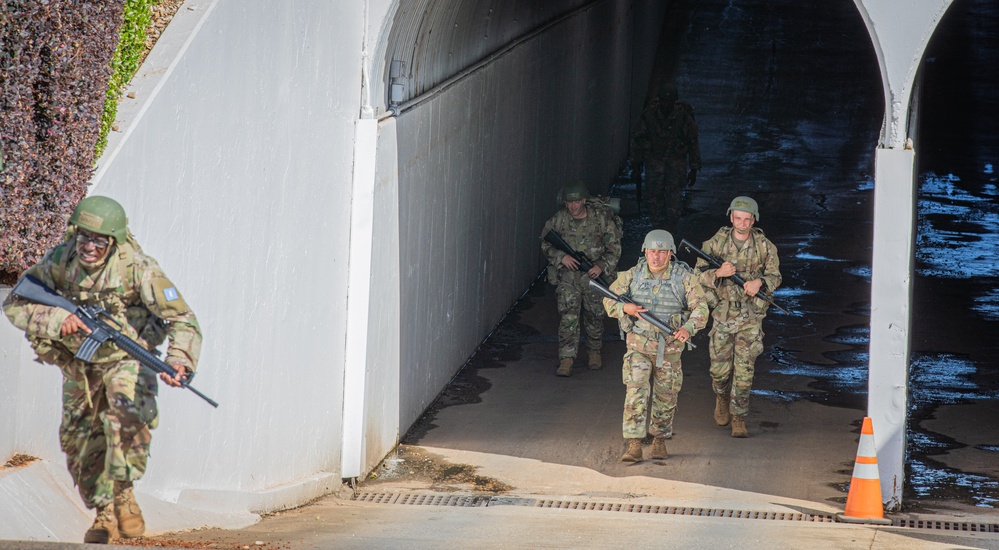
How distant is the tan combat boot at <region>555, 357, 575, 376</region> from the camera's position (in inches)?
481

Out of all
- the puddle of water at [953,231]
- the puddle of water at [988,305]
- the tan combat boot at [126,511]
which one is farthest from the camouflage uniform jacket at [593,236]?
the tan combat boot at [126,511]

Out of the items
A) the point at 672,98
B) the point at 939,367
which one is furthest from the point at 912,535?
the point at 672,98

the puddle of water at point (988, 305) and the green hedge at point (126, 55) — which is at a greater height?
the green hedge at point (126, 55)

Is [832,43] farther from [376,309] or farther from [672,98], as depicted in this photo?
[376,309]

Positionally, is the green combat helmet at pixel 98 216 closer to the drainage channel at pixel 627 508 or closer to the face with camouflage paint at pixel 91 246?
the face with camouflage paint at pixel 91 246

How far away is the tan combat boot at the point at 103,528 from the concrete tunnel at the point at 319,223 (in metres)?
0.22

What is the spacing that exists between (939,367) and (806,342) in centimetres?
137

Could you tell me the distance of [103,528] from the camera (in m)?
5.80

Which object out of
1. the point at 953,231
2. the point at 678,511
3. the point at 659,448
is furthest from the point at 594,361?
the point at 953,231

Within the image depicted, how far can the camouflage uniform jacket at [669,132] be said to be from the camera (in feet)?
53.1

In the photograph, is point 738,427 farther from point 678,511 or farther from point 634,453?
point 678,511

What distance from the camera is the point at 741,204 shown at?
1004 cm

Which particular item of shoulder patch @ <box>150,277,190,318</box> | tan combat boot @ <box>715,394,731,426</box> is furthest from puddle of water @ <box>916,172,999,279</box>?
shoulder patch @ <box>150,277,190,318</box>

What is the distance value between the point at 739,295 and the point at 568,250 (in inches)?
82.3
